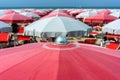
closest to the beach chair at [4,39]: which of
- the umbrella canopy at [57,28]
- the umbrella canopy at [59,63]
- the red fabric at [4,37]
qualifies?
the red fabric at [4,37]

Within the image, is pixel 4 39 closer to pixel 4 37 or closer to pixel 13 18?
pixel 4 37

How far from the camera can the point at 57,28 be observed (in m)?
9.66

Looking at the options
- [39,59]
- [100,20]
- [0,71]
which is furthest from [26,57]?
[100,20]

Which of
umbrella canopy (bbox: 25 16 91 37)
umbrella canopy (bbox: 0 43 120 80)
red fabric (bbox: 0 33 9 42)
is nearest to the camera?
umbrella canopy (bbox: 0 43 120 80)

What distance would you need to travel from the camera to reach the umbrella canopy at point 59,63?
3.45 meters

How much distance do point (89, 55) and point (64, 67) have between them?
26.1 inches

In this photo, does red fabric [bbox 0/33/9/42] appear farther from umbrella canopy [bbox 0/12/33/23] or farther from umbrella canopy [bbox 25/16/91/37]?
umbrella canopy [bbox 0/12/33/23]

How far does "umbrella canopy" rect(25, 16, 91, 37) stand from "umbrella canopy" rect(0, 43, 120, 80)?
16.2 ft

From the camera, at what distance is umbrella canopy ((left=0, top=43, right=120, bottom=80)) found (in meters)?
3.45

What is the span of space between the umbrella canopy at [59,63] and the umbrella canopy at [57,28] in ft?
16.2

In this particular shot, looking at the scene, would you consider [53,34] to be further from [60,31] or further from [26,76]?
[26,76]

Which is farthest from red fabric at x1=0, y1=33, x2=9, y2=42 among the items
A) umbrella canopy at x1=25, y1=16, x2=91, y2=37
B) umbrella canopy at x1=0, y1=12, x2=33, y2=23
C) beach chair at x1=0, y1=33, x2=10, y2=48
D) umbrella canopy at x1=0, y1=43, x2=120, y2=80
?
umbrella canopy at x1=0, y1=43, x2=120, y2=80

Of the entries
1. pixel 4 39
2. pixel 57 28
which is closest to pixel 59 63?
pixel 57 28

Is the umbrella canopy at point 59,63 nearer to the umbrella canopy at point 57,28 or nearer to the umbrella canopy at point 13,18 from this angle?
the umbrella canopy at point 57,28
